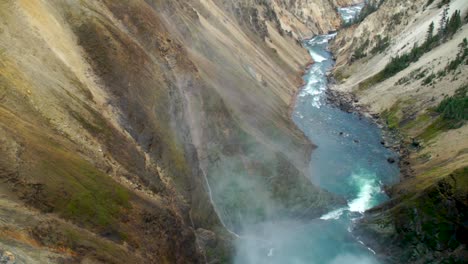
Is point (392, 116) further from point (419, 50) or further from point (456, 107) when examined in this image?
point (419, 50)

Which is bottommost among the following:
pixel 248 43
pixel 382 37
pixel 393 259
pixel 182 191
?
pixel 382 37

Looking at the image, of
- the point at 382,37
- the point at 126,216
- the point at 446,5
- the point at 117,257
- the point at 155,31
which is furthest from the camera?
the point at 382,37

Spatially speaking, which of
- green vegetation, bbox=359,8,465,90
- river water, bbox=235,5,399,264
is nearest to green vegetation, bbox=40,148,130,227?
river water, bbox=235,5,399,264

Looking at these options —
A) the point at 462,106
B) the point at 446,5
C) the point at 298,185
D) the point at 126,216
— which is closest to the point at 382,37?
the point at 446,5

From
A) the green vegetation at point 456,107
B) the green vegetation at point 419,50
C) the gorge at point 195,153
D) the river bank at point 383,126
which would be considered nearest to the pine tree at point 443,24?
the green vegetation at point 419,50

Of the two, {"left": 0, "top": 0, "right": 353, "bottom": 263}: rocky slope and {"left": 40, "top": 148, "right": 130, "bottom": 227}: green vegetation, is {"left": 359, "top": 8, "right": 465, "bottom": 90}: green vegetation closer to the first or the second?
{"left": 0, "top": 0, "right": 353, "bottom": 263}: rocky slope

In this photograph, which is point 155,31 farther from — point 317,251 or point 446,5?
point 446,5
